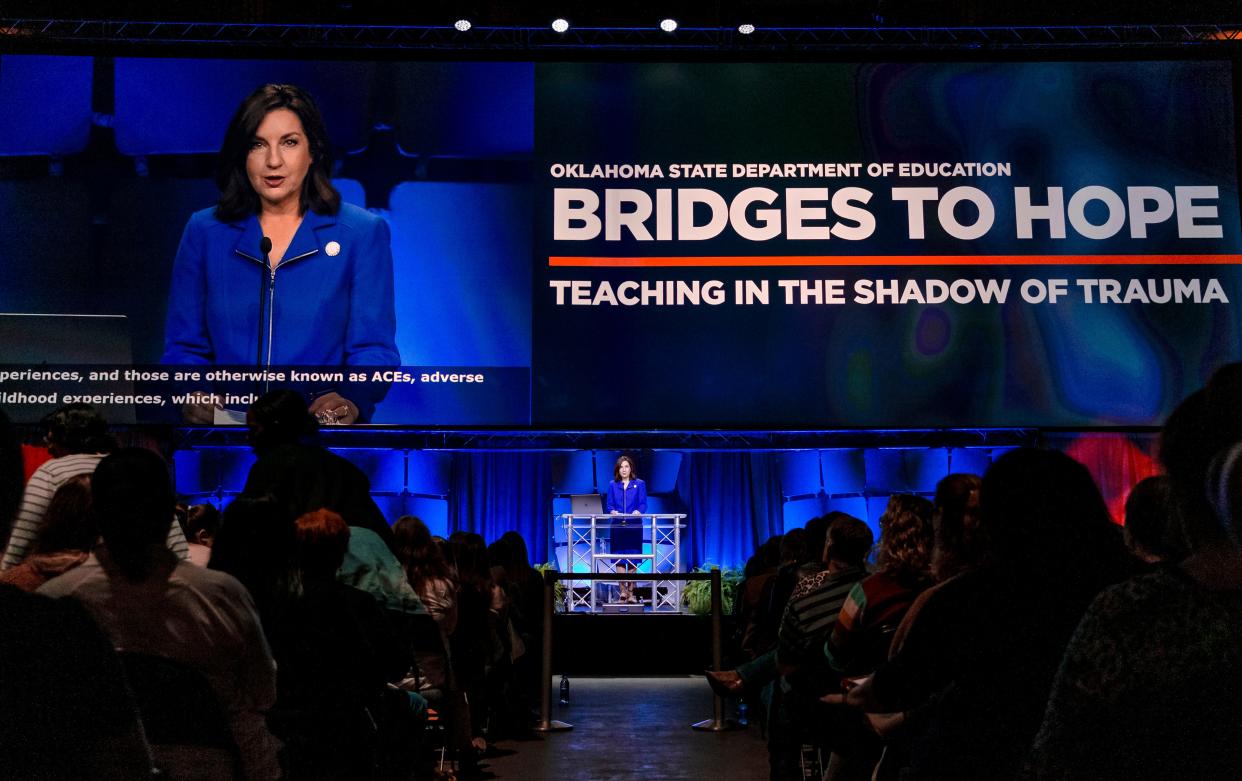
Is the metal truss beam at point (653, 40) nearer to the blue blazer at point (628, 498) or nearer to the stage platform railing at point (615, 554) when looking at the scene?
the blue blazer at point (628, 498)

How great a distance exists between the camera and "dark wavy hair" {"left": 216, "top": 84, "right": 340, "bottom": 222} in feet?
26.7

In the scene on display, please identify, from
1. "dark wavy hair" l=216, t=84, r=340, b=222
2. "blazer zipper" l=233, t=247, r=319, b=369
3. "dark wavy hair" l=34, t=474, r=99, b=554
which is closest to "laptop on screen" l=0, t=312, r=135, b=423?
"blazer zipper" l=233, t=247, r=319, b=369

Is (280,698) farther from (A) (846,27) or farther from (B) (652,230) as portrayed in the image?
(A) (846,27)

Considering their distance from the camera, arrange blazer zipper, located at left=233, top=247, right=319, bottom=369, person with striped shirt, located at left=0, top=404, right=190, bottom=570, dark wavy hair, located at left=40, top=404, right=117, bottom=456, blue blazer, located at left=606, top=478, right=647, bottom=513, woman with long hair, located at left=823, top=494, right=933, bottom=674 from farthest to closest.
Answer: blue blazer, located at left=606, top=478, right=647, bottom=513 < blazer zipper, located at left=233, top=247, right=319, bottom=369 < dark wavy hair, located at left=40, top=404, right=117, bottom=456 < woman with long hair, located at left=823, top=494, right=933, bottom=674 < person with striped shirt, located at left=0, top=404, right=190, bottom=570

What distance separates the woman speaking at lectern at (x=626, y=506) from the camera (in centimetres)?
941

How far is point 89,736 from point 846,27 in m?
8.10

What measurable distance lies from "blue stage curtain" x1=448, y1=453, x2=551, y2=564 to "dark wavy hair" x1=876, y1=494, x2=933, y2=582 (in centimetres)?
772

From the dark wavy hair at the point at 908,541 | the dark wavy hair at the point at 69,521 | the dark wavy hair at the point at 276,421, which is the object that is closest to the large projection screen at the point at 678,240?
the dark wavy hair at the point at 276,421

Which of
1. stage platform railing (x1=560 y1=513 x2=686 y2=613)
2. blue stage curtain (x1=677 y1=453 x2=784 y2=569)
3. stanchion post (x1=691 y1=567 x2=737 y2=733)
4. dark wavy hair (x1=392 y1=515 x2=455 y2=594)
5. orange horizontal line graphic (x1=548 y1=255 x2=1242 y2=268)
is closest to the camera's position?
dark wavy hair (x1=392 y1=515 x2=455 y2=594)

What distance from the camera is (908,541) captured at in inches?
114

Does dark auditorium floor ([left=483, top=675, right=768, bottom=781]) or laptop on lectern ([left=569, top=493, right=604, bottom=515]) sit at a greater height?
laptop on lectern ([left=569, top=493, right=604, bottom=515])

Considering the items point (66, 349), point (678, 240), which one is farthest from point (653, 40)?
point (66, 349)

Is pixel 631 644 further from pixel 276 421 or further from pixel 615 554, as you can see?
pixel 276 421

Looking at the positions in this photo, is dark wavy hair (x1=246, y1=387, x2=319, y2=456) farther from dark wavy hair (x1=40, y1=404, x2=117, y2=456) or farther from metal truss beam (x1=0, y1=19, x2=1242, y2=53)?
metal truss beam (x1=0, y1=19, x2=1242, y2=53)
